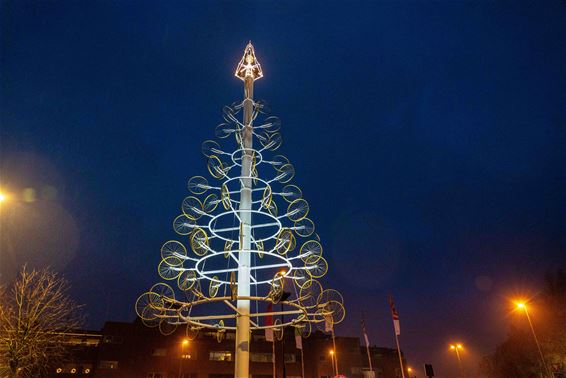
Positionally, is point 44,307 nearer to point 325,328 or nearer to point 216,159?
point 216,159

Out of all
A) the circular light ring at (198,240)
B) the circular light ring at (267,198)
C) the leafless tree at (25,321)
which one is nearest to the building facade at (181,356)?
the leafless tree at (25,321)

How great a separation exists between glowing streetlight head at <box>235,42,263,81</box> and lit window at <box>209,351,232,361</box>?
44643 millimetres

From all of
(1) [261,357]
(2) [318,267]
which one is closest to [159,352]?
(1) [261,357]

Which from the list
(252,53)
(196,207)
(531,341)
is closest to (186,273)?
(196,207)

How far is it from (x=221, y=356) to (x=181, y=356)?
233 inches

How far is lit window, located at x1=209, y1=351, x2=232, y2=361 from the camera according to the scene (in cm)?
5278

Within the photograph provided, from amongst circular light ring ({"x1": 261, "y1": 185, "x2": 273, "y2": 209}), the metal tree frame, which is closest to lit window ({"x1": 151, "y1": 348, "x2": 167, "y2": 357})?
the metal tree frame

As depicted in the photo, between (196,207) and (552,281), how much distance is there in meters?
47.9

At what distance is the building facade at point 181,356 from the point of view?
46688mm

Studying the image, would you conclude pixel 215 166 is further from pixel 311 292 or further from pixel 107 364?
pixel 107 364

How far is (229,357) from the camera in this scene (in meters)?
53.5

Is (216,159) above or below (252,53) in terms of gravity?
below

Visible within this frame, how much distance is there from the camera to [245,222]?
53.2ft

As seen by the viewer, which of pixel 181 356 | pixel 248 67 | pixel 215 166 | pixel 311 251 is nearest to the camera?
pixel 311 251
